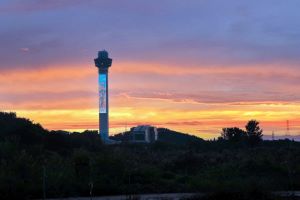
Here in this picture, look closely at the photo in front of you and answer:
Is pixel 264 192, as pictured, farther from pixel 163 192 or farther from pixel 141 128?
pixel 141 128

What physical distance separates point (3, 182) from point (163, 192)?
7.79 meters

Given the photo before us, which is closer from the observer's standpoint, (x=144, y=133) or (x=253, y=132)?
(x=253, y=132)

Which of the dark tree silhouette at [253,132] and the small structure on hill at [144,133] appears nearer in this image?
the dark tree silhouette at [253,132]

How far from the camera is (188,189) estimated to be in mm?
28031

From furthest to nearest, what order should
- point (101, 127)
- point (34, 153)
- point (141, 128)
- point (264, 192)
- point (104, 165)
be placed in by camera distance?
point (101, 127) < point (141, 128) < point (34, 153) < point (104, 165) < point (264, 192)

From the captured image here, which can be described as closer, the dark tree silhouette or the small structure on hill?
the dark tree silhouette

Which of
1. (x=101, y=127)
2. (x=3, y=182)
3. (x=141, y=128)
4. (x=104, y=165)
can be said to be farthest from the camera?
(x=101, y=127)

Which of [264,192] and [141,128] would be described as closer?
[264,192]

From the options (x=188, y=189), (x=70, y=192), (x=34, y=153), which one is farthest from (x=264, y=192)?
(x=34, y=153)

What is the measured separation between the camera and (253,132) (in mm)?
87562

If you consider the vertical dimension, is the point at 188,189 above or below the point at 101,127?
below

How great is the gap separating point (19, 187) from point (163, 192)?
715 centimetres

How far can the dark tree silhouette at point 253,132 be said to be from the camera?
84256 mm

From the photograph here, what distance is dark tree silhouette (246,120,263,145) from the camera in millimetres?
84256
